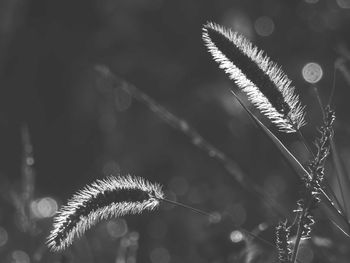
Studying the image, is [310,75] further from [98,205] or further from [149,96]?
[98,205]

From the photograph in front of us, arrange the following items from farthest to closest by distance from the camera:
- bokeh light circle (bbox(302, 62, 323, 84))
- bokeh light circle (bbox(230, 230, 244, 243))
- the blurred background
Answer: the blurred background, bokeh light circle (bbox(302, 62, 323, 84)), bokeh light circle (bbox(230, 230, 244, 243))

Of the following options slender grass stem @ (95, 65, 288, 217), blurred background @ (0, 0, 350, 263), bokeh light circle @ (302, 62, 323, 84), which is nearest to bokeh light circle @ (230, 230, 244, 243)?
slender grass stem @ (95, 65, 288, 217)

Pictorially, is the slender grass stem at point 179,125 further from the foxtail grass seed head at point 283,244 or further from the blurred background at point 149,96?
the blurred background at point 149,96

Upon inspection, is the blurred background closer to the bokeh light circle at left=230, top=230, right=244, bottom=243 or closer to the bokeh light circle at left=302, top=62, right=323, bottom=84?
the bokeh light circle at left=302, top=62, right=323, bottom=84

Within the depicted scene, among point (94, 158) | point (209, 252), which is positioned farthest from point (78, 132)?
point (209, 252)

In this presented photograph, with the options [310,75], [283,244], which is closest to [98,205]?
[283,244]

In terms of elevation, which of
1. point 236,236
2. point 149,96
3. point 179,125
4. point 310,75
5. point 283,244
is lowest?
point 283,244
